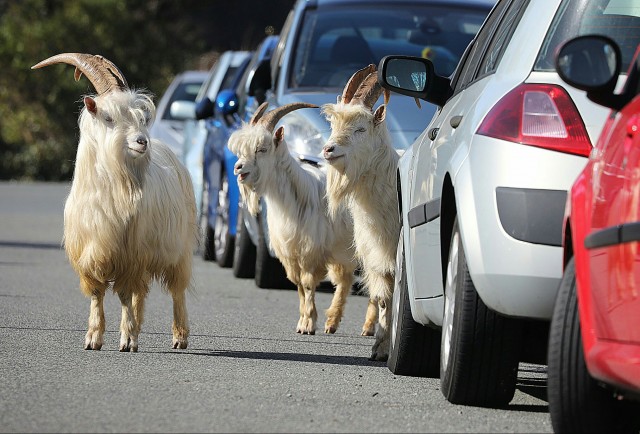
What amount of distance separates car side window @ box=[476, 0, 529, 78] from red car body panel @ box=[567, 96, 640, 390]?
1.38 m

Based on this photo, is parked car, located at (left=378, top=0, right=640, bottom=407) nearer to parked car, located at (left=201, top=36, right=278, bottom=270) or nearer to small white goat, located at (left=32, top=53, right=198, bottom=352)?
small white goat, located at (left=32, top=53, right=198, bottom=352)

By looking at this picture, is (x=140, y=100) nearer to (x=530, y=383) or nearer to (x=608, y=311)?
(x=530, y=383)

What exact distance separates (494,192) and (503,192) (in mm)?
49

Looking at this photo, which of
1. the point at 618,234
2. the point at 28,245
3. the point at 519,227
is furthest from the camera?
the point at 28,245

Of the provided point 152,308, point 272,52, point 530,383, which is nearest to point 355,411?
point 530,383

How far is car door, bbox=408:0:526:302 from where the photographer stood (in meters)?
6.59

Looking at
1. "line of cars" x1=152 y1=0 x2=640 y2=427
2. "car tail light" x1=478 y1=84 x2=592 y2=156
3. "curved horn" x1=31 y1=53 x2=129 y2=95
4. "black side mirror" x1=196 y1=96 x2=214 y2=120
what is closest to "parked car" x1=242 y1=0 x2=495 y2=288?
"black side mirror" x1=196 y1=96 x2=214 y2=120

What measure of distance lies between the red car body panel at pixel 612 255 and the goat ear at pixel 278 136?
21.1 ft

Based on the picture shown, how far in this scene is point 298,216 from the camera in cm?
1125

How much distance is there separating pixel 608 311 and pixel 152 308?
723 cm

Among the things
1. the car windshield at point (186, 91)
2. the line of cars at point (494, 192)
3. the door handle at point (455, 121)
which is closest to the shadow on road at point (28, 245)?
the car windshield at point (186, 91)

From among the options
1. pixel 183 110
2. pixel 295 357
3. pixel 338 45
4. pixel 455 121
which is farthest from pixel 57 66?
pixel 455 121

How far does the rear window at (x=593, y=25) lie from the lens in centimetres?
612

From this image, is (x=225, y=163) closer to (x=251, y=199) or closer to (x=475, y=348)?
(x=251, y=199)
